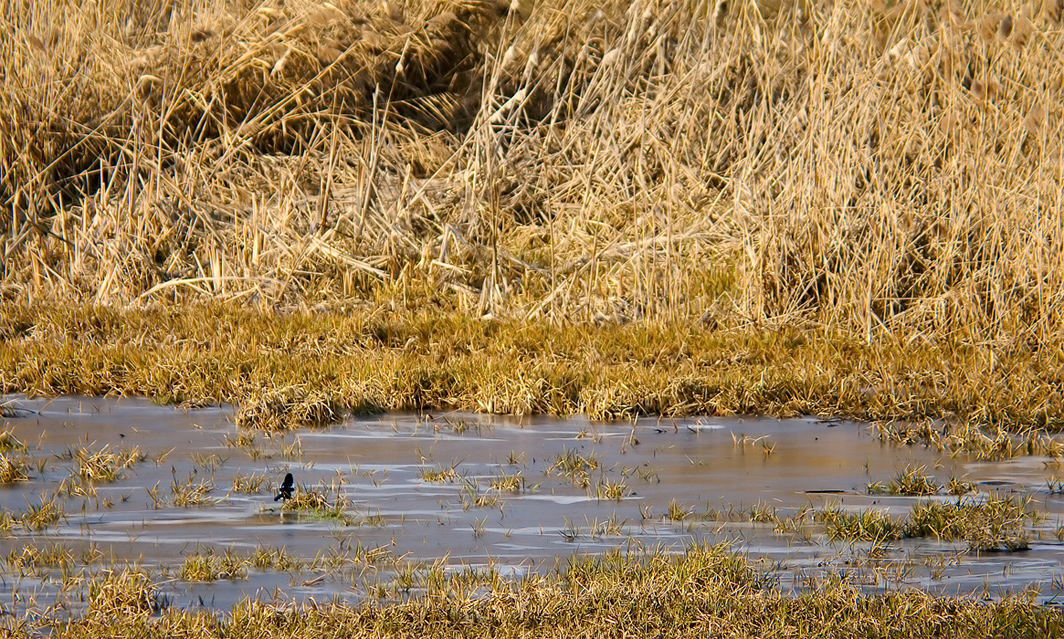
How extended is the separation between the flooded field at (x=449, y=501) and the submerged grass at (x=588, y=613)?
0.59ft

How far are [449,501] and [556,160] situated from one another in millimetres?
8232

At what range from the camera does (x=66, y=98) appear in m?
14.6

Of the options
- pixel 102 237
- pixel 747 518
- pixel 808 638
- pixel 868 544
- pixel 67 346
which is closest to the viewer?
pixel 808 638

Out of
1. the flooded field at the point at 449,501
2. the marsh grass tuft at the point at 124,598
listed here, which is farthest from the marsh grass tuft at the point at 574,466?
the marsh grass tuft at the point at 124,598

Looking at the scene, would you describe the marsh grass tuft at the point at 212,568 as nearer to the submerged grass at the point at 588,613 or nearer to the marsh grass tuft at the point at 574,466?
the submerged grass at the point at 588,613

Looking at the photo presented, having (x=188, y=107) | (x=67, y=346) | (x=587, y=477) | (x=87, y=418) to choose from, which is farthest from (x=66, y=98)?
(x=587, y=477)

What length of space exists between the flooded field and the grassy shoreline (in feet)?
0.73

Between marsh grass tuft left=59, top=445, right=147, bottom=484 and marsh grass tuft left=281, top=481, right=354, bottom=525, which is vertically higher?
marsh grass tuft left=59, top=445, right=147, bottom=484

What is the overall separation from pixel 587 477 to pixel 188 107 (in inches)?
357

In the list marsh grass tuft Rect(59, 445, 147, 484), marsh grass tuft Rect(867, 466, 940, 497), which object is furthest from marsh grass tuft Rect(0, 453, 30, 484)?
marsh grass tuft Rect(867, 466, 940, 497)

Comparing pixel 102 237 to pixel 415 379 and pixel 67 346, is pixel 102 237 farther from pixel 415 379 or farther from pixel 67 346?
pixel 415 379

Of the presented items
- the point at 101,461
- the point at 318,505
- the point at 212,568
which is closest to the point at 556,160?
the point at 101,461

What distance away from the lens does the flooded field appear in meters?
5.41

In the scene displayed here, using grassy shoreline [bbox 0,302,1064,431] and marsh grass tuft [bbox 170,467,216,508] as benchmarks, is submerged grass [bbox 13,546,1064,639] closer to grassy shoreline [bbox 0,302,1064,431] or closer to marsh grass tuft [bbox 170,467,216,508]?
marsh grass tuft [bbox 170,467,216,508]
